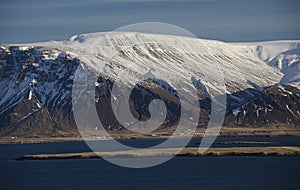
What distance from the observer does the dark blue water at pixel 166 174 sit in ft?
292

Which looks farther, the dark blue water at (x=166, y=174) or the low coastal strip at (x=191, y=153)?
the low coastal strip at (x=191, y=153)

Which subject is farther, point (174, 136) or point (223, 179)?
point (174, 136)

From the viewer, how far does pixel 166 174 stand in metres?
101

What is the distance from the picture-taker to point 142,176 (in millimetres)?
99562

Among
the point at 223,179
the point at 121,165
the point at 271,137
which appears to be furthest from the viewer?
the point at 271,137

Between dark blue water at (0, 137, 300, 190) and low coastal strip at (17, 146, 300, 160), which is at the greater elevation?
dark blue water at (0, 137, 300, 190)

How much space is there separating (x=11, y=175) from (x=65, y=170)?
7.18m

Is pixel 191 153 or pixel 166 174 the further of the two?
pixel 191 153

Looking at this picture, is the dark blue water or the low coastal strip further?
the low coastal strip

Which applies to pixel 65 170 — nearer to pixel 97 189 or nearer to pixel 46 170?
pixel 46 170

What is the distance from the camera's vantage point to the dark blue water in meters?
89.1

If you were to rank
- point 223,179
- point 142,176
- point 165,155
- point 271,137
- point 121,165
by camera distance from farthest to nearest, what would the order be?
point 271,137, point 165,155, point 121,165, point 142,176, point 223,179

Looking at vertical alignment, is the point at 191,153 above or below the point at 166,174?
below

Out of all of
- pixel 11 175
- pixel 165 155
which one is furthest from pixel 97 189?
pixel 165 155
